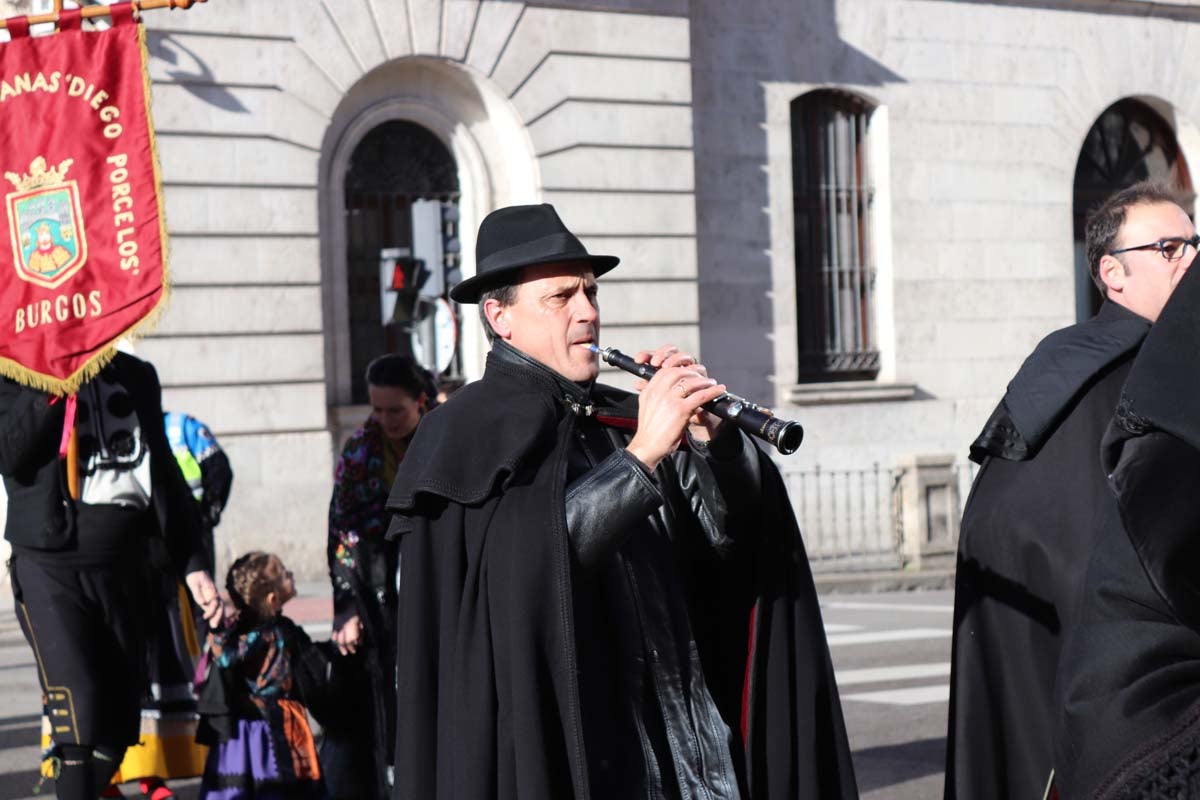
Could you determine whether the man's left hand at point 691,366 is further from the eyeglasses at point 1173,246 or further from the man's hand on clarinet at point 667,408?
the eyeglasses at point 1173,246

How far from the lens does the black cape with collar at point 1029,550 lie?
4410 millimetres

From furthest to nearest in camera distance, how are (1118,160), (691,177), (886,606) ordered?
(1118,160)
(691,177)
(886,606)

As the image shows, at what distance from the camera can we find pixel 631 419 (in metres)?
4.02

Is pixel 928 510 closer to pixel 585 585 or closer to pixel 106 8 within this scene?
pixel 106 8

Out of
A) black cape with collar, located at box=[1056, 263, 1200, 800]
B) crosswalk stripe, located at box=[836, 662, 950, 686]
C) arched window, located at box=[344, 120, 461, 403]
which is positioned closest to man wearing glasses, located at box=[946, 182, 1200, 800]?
black cape with collar, located at box=[1056, 263, 1200, 800]

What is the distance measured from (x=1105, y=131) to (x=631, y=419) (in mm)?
20313

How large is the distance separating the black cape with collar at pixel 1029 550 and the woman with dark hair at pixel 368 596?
10.0 feet

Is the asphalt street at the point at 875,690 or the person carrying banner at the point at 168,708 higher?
the person carrying banner at the point at 168,708

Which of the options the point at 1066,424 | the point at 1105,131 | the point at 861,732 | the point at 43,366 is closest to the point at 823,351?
the point at 1105,131

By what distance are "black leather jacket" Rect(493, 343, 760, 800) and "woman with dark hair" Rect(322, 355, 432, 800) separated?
10.8 feet

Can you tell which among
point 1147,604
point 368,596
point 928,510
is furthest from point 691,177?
point 1147,604

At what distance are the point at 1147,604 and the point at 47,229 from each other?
4.92 m

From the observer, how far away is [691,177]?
19438mm

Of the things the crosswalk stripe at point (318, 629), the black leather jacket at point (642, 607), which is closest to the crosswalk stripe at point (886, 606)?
the crosswalk stripe at point (318, 629)
